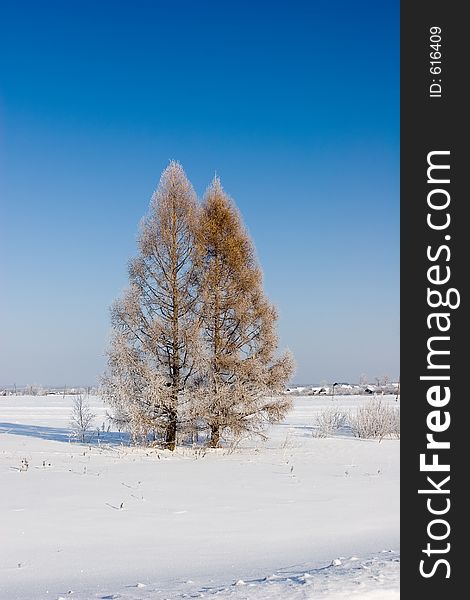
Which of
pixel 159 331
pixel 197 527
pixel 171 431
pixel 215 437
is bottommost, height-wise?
pixel 197 527

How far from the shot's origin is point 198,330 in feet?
65.2

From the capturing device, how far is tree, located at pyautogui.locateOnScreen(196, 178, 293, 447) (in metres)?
Result: 20.1

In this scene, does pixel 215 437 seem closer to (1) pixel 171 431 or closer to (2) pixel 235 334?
(1) pixel 171 431

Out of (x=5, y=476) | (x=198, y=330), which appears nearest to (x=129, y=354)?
(x=198, y=330)

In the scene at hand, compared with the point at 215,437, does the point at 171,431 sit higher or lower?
higher

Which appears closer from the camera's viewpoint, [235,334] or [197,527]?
[197,527]

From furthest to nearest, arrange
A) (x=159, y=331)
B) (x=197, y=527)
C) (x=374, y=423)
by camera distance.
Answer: (x=374, y=423) < (x=159, y=331) < (x=197, y=527)

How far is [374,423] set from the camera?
26.1m

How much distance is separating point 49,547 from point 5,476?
599cm

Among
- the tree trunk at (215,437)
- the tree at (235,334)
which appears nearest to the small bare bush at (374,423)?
the tree at (235,334)

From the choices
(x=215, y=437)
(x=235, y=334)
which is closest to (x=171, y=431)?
(x=215, y=437)

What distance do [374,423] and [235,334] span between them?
28.5ft

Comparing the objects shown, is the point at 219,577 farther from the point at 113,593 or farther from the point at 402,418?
the point at 402,418

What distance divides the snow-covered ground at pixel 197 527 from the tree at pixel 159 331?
169cm
